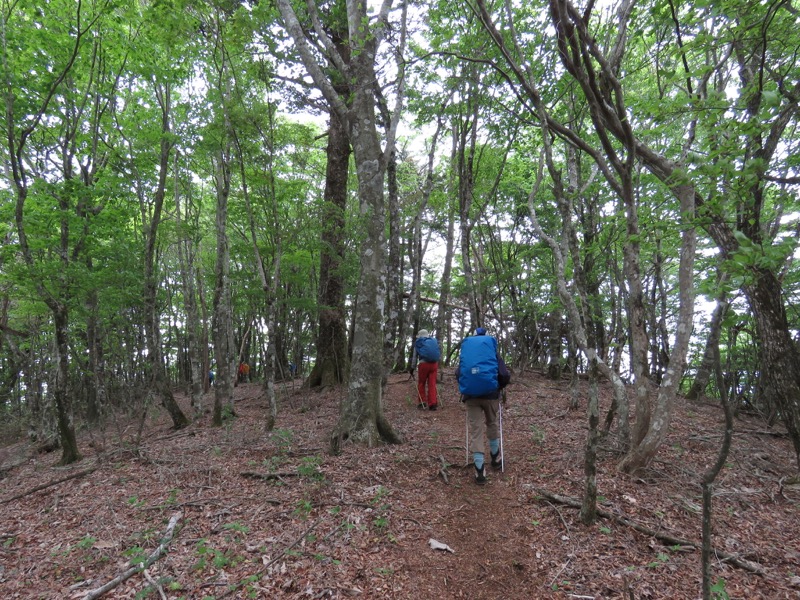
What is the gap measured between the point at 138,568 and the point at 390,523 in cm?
244

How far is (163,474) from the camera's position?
6164 mm

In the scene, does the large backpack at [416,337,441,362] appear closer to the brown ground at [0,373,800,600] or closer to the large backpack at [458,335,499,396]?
the brown ground at [0,373,800,600]

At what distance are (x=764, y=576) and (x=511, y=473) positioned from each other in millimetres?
2900

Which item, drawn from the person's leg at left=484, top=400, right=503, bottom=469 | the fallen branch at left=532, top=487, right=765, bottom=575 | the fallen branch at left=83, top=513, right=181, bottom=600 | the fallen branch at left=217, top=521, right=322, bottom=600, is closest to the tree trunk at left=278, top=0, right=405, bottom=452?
the person's leg at left=484, top=400, right=503, bottom=469

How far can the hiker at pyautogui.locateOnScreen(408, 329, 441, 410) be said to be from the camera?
30.7 ft

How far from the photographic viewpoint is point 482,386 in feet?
19.0

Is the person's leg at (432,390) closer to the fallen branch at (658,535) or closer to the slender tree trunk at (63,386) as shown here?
the fallen branch at (658,535)

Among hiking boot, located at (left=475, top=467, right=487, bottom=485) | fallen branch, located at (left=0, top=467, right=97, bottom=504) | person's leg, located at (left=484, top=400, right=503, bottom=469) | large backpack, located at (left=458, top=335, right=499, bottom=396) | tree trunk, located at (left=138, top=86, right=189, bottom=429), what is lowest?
fallen branch, located at (left=0, top=467, right=97, bottom=504)

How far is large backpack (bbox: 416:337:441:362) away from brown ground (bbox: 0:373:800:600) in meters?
2.37

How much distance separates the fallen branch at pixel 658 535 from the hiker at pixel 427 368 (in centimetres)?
457

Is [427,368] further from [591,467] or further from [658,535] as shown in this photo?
[658,535]

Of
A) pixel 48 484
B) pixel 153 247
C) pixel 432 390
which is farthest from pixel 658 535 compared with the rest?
pixel 153 247

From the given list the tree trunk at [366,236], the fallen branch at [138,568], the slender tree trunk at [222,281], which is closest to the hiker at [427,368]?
the tree trunk at [366,236]

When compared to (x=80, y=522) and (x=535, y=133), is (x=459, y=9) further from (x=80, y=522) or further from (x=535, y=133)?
(x=80, y=522)
